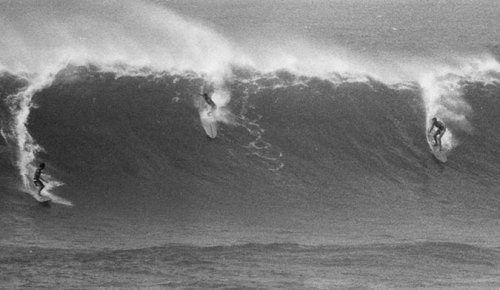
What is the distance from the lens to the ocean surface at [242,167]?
52.5 feet

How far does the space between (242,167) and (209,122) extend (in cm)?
236

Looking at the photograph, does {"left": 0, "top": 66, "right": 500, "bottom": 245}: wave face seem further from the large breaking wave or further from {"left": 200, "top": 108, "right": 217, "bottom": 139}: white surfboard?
{"left": 200, "top": 108, "right": 217, "bottom": 139}: white surfboard

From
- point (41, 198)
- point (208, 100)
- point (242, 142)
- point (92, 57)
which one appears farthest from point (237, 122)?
point (41, 198)

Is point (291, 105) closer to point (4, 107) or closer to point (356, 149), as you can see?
point (356, 149)

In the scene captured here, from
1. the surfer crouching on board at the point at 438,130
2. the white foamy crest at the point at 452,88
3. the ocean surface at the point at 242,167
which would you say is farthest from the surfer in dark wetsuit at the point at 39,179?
the white foamy crest at the point at 452,88

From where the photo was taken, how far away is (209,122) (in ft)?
79.0

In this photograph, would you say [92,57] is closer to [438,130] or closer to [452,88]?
[438,130]

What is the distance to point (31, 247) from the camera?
54.0ft

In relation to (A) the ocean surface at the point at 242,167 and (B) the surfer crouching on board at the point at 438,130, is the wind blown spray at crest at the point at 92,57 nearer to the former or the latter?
(A) the ocean surface at the point at 242,167

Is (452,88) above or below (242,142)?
above

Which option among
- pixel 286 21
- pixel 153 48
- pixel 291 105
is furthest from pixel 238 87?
pixel 286 21

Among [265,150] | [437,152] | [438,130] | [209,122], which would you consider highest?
[438,130]

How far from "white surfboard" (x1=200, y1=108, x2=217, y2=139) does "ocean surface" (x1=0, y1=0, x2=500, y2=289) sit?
0.65 ft

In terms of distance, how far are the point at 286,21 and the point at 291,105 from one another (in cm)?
3872
